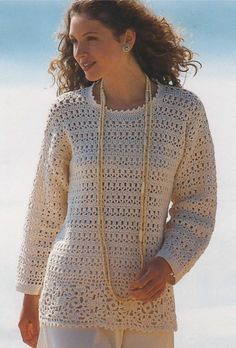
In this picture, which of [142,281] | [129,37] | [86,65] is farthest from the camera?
[129,37]

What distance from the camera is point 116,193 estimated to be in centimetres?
289

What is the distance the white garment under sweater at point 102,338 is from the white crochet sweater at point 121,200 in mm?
18

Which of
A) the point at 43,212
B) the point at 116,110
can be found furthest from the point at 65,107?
the point at 43,212

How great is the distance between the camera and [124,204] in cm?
289

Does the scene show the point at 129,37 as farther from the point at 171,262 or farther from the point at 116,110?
the point at 171,262

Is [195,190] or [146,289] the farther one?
[195,190]

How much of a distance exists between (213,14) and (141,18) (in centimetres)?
182

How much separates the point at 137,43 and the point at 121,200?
0.43 m

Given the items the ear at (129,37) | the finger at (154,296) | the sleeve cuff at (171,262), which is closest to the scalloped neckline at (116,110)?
the ear at (129,37)

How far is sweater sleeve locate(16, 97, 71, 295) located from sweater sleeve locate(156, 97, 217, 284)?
0.30m

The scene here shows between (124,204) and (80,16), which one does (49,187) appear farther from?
(80,16)

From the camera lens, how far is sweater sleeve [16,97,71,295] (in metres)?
3.06

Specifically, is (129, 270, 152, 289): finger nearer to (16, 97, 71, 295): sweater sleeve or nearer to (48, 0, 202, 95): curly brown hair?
(16, 97, 71, 295): sweater sleeve
